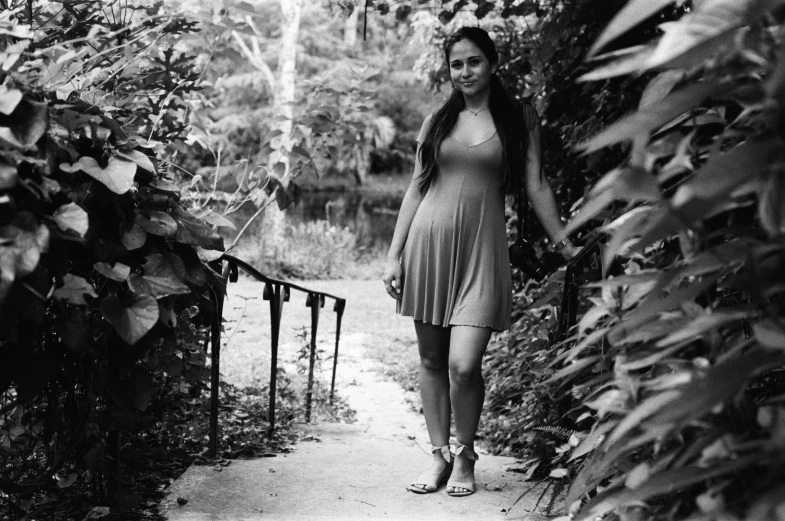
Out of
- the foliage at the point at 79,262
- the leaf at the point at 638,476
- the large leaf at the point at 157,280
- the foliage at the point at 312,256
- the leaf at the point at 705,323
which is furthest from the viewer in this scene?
the foliage at the point at 312,256

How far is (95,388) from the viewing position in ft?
7.89

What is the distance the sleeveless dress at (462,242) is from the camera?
3199 millimetres

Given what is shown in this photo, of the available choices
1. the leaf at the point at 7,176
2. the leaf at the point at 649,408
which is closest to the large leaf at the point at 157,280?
the leaf at the point at 7,176

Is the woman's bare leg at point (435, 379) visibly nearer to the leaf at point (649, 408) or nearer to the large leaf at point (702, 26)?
the leaf at point (649, 408)

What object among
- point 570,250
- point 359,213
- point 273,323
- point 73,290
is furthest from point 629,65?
point 359,213

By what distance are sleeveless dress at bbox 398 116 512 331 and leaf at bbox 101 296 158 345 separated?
1.34 metres

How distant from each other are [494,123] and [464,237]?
0.46 metres

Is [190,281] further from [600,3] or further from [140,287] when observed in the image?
[600,3]

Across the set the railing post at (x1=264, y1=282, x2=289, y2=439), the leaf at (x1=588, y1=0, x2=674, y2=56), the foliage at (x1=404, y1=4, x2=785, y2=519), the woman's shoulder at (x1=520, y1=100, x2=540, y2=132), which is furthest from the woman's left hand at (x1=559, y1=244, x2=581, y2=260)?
the leaf at (x1=588, y1=0, x2=674, y2=56)

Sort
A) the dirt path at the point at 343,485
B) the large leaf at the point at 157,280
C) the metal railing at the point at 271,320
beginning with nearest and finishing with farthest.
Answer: the large leaf at the point at 157,280, the dirt path at the point at 343,485, the metal railing at the point at 271,320

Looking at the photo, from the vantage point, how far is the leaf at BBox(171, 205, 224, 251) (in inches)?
90.7

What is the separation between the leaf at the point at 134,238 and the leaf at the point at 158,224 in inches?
0.7

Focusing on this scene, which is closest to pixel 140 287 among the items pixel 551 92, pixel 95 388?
pixel 95 388

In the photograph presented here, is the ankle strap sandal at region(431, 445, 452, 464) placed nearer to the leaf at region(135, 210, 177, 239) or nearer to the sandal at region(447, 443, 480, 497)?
the sandal at region(447, 443, 480, 497)
